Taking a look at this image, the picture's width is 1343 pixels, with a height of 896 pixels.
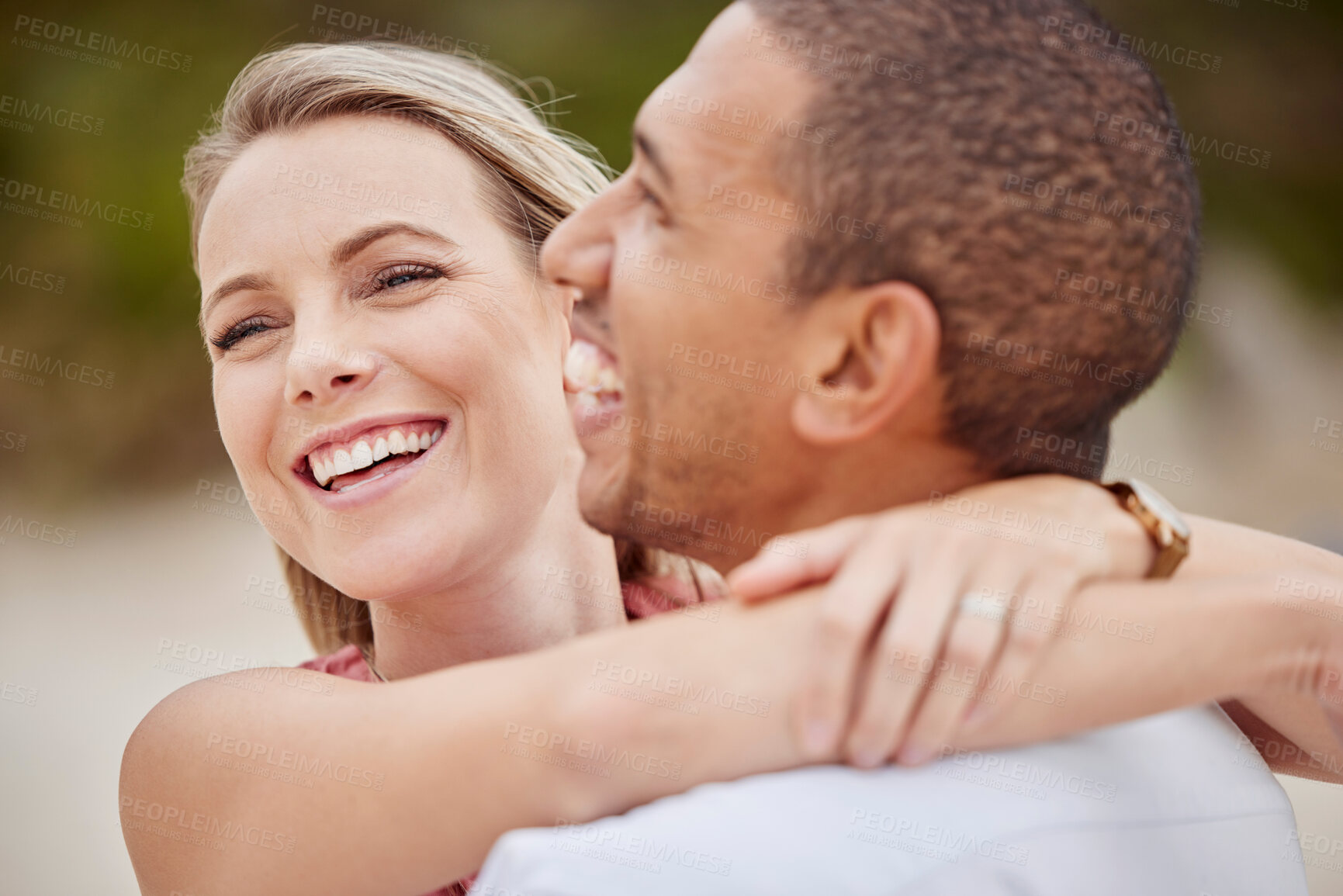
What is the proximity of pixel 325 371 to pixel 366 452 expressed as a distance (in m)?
0.13

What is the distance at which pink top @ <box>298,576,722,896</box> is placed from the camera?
1.77 metres

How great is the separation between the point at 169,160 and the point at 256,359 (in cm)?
471

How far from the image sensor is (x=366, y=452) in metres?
1.42

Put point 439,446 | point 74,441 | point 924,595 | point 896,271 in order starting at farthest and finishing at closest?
point 74,441 < point 439,446 < point 896,271 < point 924,595

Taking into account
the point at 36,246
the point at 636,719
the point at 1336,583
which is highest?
the point at 36,246

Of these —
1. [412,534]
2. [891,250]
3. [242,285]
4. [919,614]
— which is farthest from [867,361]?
[242,285]

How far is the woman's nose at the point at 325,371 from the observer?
4.41 feet

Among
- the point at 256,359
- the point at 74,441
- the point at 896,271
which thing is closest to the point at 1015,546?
the point at 896,271

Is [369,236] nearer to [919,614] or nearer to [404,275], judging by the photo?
[404,275]

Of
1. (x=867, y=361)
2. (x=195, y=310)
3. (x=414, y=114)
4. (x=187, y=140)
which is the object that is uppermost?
(x=187, y=140)

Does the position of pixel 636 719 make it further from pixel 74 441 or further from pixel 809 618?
pixel 74 441

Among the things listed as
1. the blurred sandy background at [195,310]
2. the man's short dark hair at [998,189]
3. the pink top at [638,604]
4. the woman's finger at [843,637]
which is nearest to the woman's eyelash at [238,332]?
the pink top at [638,604]

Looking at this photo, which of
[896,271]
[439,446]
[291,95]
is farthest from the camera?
[291,95]

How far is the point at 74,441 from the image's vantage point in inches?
233
